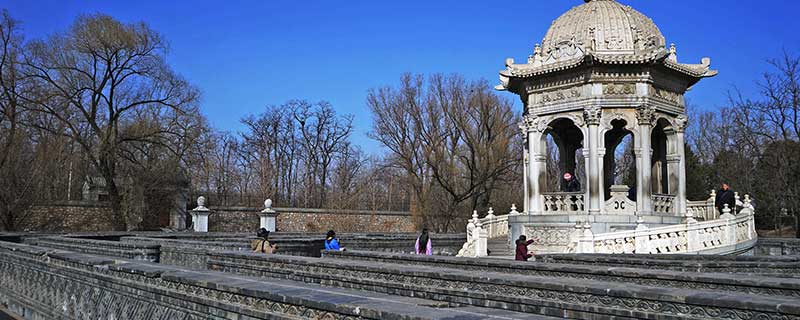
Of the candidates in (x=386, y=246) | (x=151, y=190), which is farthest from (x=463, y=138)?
(x=386, y=246)

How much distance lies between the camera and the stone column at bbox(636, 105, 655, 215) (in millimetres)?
21688

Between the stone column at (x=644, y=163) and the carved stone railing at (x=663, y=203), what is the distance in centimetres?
43

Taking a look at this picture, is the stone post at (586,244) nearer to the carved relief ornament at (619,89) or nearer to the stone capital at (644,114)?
the stone capital at (644,114)

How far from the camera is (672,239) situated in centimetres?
1870

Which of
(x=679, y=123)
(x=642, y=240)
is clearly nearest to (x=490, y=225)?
(x=679, y=123)

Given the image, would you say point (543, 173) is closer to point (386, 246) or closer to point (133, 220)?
point (386, 246)

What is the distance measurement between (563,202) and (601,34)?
5717 mm

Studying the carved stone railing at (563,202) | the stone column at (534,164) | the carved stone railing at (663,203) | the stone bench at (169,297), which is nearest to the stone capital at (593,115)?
the stone column at (534,164)

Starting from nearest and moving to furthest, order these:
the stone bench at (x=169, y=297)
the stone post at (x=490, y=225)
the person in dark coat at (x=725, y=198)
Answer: the stone bench at (x=169, y=297) < the person in dark coat at (x=725, y=198) < the stone post at (x=490, y=225)

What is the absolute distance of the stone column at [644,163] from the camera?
2169 centimetres

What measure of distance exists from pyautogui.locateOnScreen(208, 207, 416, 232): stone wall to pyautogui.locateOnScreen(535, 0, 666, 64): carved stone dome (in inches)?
864

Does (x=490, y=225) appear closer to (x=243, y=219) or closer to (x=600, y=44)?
(x=600, y=44)

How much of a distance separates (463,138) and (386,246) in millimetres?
21064

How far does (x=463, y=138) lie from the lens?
42.7 metres
